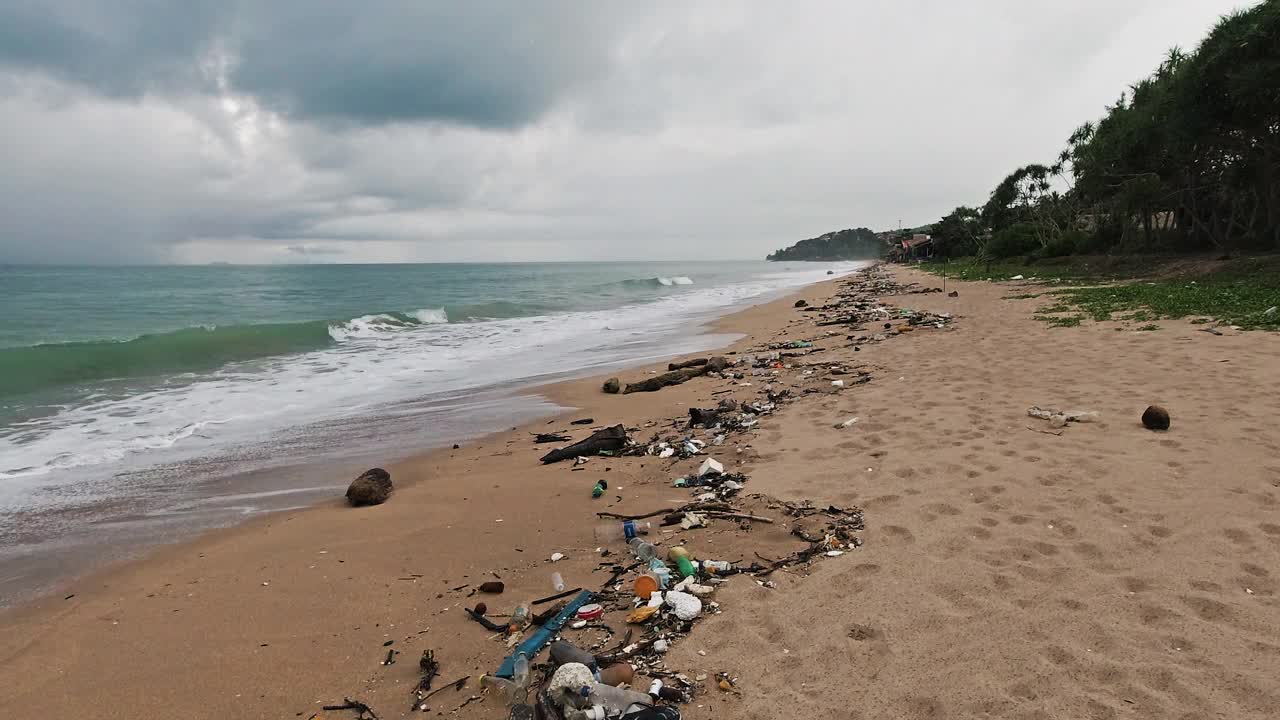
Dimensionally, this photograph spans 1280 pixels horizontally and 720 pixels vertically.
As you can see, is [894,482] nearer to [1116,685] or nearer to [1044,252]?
[1116,685]

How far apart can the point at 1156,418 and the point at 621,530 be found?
472 cm

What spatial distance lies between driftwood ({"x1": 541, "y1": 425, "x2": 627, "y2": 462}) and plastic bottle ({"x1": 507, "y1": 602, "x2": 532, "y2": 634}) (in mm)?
3027

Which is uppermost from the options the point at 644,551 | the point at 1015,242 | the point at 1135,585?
the point at 1015,242

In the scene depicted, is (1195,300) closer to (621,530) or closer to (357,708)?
(621,530)

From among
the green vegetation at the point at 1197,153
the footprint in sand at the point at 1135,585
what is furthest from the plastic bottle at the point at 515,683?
the green vegetation at the point at 1197,153

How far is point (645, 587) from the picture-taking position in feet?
10.8

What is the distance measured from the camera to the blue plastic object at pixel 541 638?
2.80 meters

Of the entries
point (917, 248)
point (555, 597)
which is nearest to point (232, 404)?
point (555, 597)

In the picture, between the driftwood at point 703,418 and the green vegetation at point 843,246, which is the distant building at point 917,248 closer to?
the driftwood at point 703,418

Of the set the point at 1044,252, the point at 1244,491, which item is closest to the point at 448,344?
the point at 1244,491

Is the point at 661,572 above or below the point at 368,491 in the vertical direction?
above

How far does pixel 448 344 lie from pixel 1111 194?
30254mm

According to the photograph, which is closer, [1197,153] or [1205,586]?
[1205,586]

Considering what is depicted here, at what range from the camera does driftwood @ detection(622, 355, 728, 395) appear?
976 centimetres
